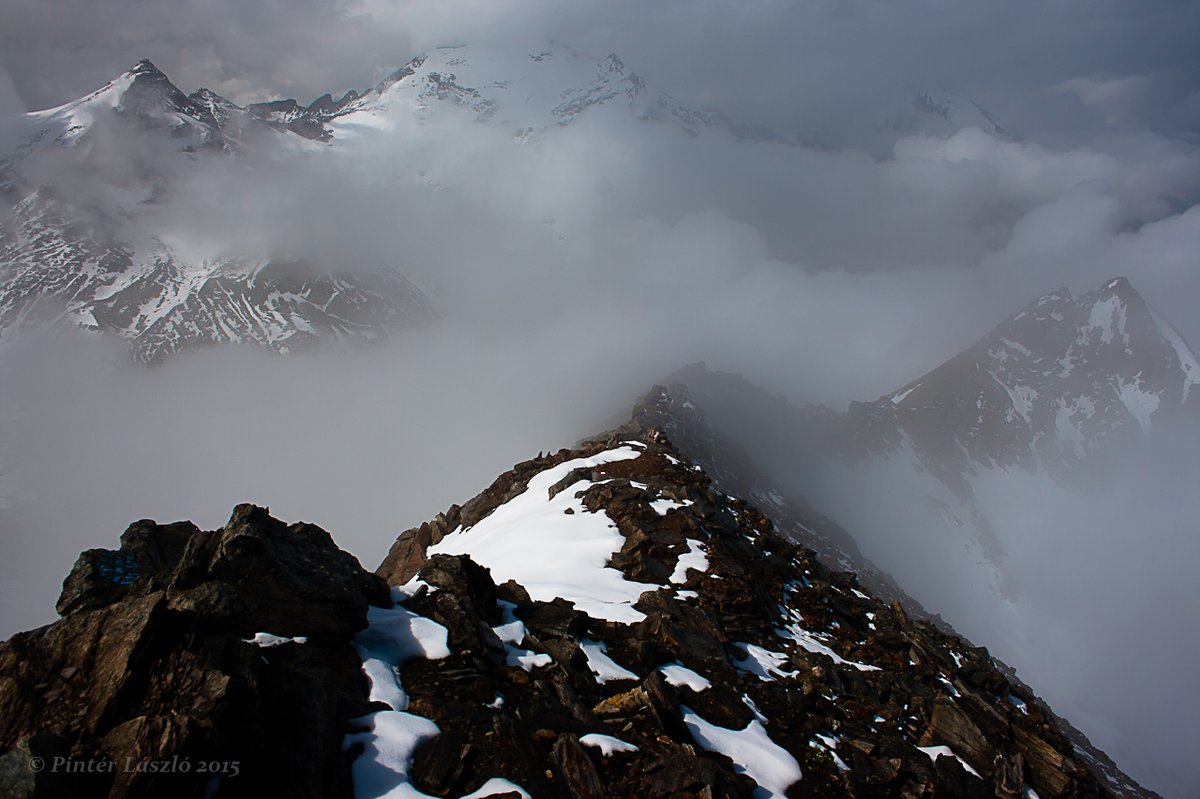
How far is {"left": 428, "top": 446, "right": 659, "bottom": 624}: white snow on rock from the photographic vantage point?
1917 cm

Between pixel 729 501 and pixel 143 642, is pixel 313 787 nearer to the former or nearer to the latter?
pixel 143 642

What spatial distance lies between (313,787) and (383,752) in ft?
4.17

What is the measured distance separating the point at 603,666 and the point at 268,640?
6.97 meters

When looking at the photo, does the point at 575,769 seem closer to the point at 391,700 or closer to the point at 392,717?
the point at 392,717

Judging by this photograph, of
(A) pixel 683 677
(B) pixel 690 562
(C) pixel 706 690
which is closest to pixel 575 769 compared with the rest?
(A) pixel 683 677

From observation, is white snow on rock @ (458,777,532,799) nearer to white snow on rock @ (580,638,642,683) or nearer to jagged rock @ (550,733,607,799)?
jagged rock @ (550,733,607,799)

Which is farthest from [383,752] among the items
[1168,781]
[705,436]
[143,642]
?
[1168,781]

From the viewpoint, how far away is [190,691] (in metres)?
7.72

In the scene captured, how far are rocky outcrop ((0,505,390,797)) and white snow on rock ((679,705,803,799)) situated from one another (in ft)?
22.2

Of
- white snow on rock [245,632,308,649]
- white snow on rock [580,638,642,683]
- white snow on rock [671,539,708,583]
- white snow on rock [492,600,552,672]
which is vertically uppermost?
white snow on rock [245,632,308,649]

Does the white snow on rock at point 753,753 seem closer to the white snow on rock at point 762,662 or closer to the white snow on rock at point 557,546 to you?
the white snow on rock at point 762,662

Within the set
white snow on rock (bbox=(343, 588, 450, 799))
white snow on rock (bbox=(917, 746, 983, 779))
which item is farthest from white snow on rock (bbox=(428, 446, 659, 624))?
white snow on rock (bbox=(917, 746, 983, 779))

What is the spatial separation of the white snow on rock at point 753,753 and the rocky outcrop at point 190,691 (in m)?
6.76

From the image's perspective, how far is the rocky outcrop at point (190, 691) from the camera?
6637 millimetres
